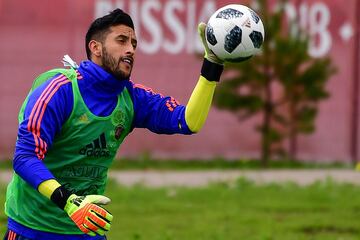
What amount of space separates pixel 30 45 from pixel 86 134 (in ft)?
38.0

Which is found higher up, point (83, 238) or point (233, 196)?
point (83, 238)

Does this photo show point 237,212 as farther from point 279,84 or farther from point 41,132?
point 41,132

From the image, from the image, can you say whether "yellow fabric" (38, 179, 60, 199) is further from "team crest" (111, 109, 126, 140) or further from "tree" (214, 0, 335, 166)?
"tree" (214, 0, 335, 166)

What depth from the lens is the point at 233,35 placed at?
241 inches

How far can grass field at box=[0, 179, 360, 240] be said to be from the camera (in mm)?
10219

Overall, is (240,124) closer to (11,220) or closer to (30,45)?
(30,45)

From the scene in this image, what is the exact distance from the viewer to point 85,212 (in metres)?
5.48

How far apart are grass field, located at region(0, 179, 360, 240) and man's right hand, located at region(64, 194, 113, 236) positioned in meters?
3.87

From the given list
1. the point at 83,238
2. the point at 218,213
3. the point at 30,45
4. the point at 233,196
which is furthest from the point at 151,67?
the point at 83,238

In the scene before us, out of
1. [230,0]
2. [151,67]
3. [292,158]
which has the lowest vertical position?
[292,158]

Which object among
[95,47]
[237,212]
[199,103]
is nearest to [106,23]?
[95,47]

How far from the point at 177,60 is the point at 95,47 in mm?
11386

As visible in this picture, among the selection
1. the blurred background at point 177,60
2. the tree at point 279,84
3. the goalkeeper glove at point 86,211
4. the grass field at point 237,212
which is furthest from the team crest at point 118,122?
the blurred background at point 177,60

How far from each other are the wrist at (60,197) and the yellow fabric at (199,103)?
104 centimetres
